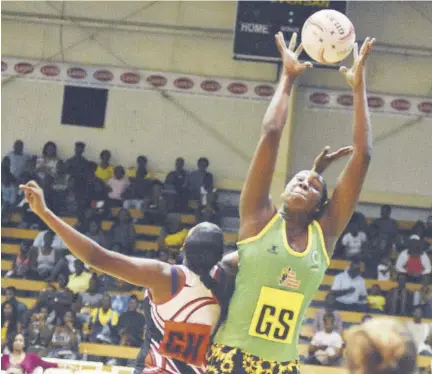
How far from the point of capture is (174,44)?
18.3 m

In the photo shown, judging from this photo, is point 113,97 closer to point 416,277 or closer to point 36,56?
point 36,56

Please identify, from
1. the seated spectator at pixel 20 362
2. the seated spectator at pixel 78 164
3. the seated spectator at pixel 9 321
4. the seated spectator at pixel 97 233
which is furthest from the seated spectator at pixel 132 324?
the seated spectator at pixel 78 164

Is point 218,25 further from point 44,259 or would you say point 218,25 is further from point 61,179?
point 44,259

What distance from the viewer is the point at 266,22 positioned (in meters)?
14.7

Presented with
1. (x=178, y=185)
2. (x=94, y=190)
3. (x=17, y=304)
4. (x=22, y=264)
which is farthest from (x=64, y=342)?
(x=178, y=185)

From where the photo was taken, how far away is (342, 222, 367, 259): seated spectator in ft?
53.6

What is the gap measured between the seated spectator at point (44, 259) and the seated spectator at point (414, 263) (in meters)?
5.22

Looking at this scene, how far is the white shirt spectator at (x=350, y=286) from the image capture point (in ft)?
50.2

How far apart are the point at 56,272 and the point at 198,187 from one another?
A: 10.2 feet

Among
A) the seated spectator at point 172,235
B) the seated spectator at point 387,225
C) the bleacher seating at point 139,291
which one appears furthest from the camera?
the seated spectator at point 387,225

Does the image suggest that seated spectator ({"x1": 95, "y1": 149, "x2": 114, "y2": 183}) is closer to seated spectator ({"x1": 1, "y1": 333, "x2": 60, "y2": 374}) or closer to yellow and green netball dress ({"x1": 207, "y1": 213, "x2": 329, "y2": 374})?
seated spectator ({"x1": 1, "y1": 333, "x2": 60, "y2": 374})

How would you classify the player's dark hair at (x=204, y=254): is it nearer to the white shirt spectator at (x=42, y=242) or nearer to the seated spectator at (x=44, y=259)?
the seated spectator at (x=44, y=259)

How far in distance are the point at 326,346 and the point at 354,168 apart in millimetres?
9170

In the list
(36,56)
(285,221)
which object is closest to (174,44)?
(36,56)
